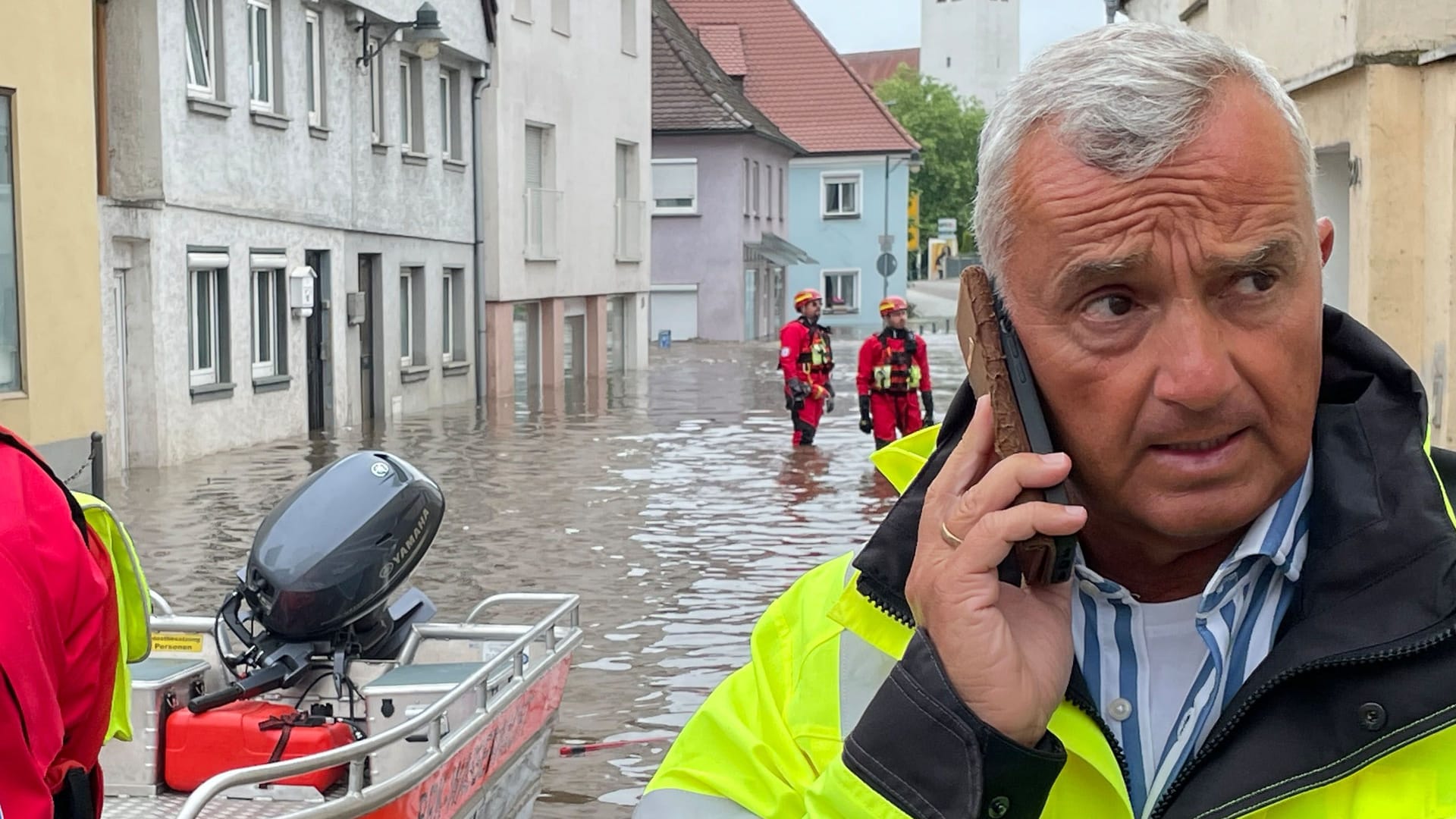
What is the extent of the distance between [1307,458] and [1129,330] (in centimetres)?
25

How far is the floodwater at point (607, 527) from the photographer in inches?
358

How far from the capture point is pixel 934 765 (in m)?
1.87

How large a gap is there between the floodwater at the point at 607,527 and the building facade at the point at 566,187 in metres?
4.27

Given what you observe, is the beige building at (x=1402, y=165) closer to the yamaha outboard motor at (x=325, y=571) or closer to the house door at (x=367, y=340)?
the yamaha outboard motor at (x=325, y=571)

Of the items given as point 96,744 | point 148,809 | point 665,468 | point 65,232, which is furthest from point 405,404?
point 96,744

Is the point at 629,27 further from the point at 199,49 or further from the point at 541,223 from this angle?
the point at 199,49

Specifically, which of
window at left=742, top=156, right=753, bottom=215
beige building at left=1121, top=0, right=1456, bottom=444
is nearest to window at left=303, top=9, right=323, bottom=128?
beige building at left=1121, top=0, right=1456, bottom=444

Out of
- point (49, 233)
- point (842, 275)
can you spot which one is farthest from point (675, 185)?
point (49, 233)

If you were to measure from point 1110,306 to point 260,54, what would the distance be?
834 inches

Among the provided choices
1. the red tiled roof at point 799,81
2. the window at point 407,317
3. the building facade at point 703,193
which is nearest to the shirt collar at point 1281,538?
the window at point 407,317

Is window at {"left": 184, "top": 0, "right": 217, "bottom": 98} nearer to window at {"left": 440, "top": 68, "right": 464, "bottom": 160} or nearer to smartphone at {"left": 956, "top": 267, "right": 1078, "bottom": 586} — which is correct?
window at {"left": 440, "top": 68, "right": 464, "bottom": 160}

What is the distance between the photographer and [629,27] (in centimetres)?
3759

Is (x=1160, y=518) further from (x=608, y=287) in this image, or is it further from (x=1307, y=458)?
(x=608, y=287)

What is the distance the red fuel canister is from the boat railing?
0.61ft
